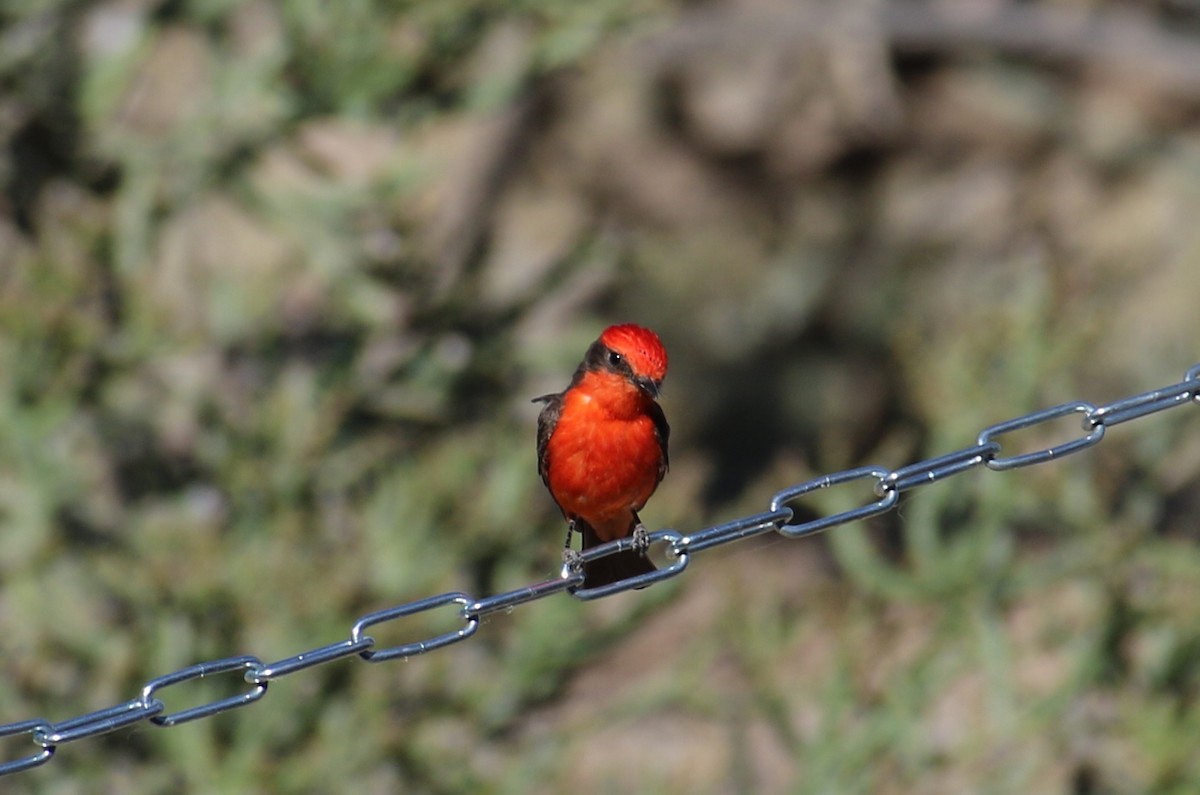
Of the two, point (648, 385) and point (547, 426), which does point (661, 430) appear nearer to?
point (547, 426)

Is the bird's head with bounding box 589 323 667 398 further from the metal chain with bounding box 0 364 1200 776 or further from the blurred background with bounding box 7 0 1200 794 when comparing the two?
the blurred background with bounding box 7 0 1200 794

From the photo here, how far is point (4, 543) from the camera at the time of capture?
7020mm

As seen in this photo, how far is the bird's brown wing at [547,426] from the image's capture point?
4.91 meters

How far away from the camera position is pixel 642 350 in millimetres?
4367

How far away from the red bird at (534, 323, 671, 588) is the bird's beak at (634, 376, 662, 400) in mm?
77

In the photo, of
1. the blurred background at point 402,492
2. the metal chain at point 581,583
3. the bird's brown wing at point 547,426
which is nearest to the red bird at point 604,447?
the bird's brown wing at point 547,426

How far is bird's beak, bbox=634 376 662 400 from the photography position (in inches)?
171

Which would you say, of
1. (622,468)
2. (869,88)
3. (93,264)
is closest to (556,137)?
(869,88)


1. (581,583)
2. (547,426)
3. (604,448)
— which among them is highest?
(547,426)

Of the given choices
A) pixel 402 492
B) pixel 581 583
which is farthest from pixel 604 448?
pixel 402 492

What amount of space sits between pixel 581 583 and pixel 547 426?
138 cm

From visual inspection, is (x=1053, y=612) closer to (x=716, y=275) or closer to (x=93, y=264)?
(x=93, y=264)

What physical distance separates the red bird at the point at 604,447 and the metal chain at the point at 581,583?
3.19 feet

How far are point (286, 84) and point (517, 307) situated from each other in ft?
4.43
